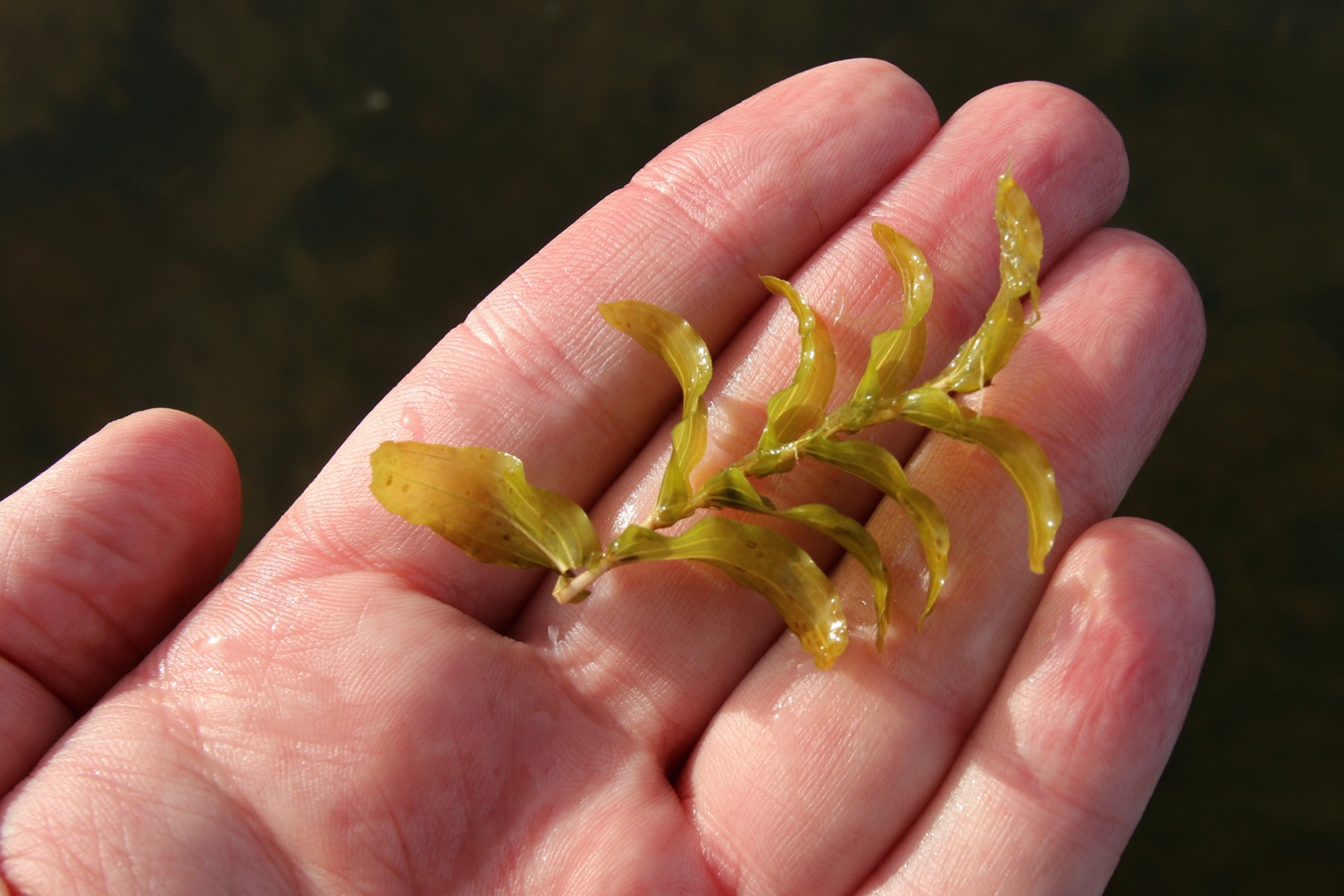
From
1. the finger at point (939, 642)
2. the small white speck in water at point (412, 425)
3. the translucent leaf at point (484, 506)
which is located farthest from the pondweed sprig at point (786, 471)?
the small white speck in water at point (412, 425)

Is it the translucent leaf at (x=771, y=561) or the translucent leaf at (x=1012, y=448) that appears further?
the translucent leaf at (x=771, y=561)

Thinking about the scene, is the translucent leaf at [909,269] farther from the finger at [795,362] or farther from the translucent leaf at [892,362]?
the finger at [795,362]

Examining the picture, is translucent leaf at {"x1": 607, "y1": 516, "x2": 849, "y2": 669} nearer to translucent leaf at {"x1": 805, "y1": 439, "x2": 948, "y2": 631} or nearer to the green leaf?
translucent leaf at {"x1": 805, "y1": 439, "x2": 948, "y2": 631}

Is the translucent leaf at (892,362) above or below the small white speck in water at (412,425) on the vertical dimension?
below

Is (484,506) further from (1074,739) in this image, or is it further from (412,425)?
(1074,739)

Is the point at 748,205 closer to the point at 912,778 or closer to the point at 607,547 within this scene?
the point at 607,547

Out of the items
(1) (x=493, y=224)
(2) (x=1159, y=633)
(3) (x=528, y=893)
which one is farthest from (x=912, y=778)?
→ (1) (x=493, y=224)

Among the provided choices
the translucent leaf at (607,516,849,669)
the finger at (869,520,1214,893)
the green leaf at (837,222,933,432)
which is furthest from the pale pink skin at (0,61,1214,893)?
the green leaf at (837,222,933,432)
